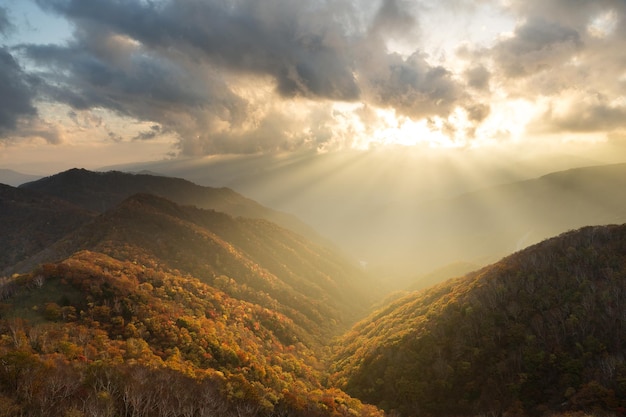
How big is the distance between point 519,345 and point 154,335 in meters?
78.9

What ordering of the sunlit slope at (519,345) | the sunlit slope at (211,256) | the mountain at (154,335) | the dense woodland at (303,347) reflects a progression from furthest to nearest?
the sunlit slope at (211,256)
the sunlit slope at (519,345)
the dense woodland at (303,347)
the mountain at (154,335)

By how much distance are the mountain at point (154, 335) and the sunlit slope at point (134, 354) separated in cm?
21

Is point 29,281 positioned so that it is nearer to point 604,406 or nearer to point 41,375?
point 41,375

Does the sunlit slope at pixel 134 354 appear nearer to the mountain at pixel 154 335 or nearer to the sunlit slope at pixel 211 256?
the mountain at pixel 154 335

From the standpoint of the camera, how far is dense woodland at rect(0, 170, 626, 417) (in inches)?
1864

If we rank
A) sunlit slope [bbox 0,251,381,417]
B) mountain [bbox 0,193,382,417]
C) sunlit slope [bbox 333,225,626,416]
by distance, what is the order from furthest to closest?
sunlit slope [bbox 333,225,626,416] → mountain [bbox 0,193,382,417] → sunlit slope [bbox 0,251,381,417]

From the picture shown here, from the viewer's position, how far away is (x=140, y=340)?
64.7 meters

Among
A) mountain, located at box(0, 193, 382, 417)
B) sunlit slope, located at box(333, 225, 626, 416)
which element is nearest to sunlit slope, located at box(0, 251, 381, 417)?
mountain, located at box(0, 193, 382, 417)

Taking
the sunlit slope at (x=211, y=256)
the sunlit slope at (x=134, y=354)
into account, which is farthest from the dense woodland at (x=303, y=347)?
the sunlit slope at (x=211, y=256)

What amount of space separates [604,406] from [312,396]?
171 ft

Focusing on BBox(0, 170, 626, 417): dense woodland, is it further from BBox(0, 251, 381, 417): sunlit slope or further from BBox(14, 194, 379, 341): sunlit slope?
BBox(14, 194, 379, 341): sunlit slope

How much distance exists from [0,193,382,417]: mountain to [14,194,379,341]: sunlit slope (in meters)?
0.78

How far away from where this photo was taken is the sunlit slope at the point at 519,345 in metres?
63.1

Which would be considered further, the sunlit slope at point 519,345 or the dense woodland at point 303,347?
the sunlit slope at point 519,345
